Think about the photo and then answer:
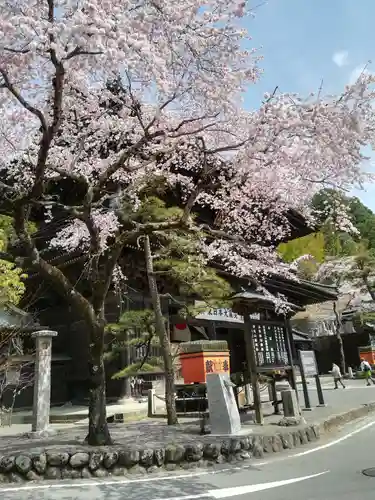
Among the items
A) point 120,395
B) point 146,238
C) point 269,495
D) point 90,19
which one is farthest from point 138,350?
point 90,19

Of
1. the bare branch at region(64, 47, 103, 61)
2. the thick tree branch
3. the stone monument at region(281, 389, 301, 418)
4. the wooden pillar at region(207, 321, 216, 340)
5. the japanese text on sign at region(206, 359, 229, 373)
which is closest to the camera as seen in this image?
the bare branch at region(64, 47, 103, 61)

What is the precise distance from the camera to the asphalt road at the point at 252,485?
19.2 ft

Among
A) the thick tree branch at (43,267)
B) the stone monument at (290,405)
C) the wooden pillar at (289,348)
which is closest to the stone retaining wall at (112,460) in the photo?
the thick tree branch at (43,267)

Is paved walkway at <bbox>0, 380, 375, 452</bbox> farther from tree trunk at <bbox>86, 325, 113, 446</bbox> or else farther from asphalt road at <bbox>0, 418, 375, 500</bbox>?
asphalt road at <bbox>0, 418, 375, 500</bbox>

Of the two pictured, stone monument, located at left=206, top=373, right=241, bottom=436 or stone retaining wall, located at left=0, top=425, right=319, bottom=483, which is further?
stone monument, located at left=206, top=373, right=241, bottom=436

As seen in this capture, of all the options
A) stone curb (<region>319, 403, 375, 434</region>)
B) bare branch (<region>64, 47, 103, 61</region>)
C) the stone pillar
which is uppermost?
bare branch (<region>64, 47, 103, 61</region>)

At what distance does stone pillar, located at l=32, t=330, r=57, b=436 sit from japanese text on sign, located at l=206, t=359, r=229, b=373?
4184 mm

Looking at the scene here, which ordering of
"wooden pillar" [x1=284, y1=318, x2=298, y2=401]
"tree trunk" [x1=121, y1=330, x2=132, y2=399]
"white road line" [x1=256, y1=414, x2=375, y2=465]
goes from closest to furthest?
"white road line" [x1=256, y1=414, x2=375, y2=465]
"wooden pillar" [x1=284, y1=318, x2=298, y2=401]
"tree trunk" [x1=121, y1=330, x2=132, y2=399]

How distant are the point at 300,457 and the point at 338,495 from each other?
8.56 ft

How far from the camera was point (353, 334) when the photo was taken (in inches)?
1578

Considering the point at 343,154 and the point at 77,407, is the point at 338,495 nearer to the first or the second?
the point at 343,154

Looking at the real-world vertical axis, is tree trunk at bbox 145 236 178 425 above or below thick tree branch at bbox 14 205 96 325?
below

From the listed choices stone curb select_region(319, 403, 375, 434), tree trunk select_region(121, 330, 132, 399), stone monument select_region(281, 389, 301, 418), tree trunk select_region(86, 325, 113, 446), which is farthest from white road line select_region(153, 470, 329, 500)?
tree trunk select_region(121, 330, 132, 399)

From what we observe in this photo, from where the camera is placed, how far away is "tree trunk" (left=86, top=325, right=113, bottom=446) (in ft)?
25.5
